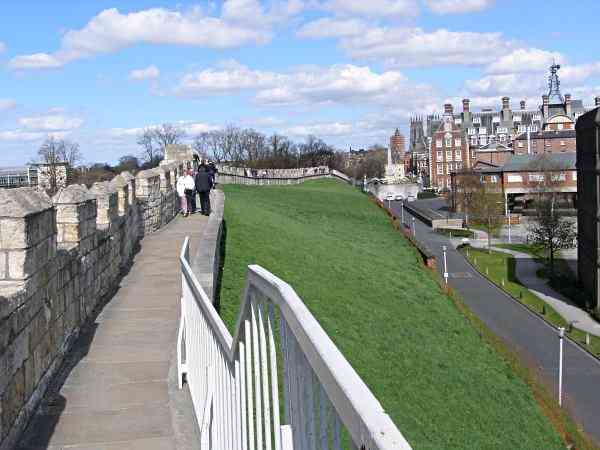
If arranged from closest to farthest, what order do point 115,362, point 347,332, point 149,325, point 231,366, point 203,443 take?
point 231,366, point 203,443, point 115,362, point 149,325, point 347,332

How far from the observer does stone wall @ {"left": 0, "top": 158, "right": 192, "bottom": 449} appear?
590cm

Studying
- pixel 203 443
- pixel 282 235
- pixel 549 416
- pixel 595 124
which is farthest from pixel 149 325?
pixel 595 124

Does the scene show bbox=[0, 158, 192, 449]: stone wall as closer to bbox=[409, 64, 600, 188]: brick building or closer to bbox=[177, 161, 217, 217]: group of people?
bbox=[177, 161, 217, 217]: group of people

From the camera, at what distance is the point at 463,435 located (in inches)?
490

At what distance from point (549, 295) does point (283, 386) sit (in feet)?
126

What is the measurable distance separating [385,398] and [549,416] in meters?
5.76

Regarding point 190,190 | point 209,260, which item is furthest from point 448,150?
point 209,260

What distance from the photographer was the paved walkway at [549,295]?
32016mm

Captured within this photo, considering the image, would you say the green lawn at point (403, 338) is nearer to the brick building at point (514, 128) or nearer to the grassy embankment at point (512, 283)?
the grassy embankment at point (512, 283)

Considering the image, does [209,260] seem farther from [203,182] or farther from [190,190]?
[190,190]

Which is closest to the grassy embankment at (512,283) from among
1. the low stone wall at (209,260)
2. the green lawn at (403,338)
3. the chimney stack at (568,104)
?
the green lawn at (403,338)

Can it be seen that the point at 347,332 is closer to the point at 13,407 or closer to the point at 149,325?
the point at 149,325

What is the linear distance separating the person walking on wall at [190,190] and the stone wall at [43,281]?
983 centimetres

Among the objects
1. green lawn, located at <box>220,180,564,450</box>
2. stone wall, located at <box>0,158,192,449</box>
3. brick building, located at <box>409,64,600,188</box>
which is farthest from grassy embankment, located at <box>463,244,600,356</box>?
brick building, located at <box>409,64,600,188</box>
